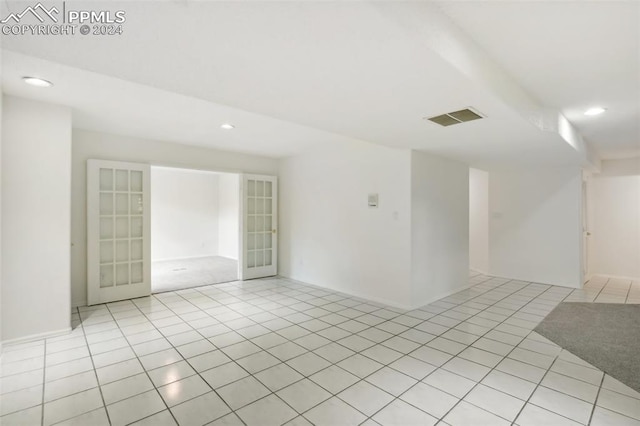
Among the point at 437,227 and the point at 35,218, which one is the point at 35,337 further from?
the point at 437,227

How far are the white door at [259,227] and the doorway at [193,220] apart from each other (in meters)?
1.38

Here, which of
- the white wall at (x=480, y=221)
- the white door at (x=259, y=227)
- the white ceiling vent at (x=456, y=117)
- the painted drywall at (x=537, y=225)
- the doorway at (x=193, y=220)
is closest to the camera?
the white ceiling vent at (x=456, y=117)

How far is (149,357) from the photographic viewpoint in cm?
286

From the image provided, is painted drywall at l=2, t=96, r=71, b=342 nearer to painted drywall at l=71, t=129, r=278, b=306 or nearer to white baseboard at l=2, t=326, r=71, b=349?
white baseboard at l=2, t=326, r=71, b=349

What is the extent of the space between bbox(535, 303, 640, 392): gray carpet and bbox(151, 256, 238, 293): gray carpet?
5196mm

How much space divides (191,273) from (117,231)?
2263 mm

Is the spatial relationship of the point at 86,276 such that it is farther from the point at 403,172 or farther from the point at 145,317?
the point at 403,172

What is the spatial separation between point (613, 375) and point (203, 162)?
5954mm

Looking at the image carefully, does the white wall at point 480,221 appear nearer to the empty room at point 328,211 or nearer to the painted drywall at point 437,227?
the empty room at point 328,211

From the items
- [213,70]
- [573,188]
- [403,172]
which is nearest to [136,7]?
[213,70]

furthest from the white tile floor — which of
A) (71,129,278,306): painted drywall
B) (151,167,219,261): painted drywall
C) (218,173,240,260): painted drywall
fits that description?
(218,173,240,260): painted drywall

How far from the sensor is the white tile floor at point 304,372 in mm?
2074

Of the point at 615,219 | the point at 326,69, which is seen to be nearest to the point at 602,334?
the point at 326,69

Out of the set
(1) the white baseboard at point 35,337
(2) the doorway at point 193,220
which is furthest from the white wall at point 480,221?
(1) the white baseboard at point 35,337
